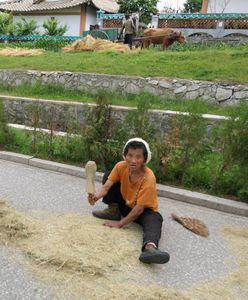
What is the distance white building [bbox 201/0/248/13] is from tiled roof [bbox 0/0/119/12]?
9644 mm

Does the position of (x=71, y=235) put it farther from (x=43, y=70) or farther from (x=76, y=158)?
(x=43, y=70)

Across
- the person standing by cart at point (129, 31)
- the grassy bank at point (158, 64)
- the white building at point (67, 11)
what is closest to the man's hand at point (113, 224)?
the grassy bank at point (158, 64)

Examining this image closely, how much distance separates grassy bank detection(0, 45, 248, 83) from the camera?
29.8 ft

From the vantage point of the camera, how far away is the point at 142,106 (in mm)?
5129

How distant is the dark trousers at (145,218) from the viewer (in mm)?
3307

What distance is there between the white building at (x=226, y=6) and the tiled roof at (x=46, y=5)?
31.6 ft

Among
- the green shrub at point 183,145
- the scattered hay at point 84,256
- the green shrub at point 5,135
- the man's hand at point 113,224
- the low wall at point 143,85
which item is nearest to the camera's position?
the scattered hay at point 84,256

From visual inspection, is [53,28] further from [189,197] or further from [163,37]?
[189,197]

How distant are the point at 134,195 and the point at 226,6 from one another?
17.2 metres

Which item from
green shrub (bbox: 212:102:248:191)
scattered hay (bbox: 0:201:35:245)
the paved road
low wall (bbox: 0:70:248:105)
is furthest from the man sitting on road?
low wall (bbox: 0:70:248:105)

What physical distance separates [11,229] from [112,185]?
1.01 metres

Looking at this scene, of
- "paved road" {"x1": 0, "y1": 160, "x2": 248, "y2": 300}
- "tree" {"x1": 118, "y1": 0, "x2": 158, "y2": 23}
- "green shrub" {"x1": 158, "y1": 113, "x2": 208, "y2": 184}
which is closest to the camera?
"paved road" {"x1": 0, "y1": 160, "x2": 248, "y2": 300}

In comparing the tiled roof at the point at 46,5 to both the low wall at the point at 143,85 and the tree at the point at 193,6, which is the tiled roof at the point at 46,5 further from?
the low wall at the point at 143,85

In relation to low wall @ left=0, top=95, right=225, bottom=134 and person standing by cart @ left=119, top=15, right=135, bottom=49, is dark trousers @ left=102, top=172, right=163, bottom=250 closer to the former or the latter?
low wall @ left=0, top=95, right=225, bottom=134
